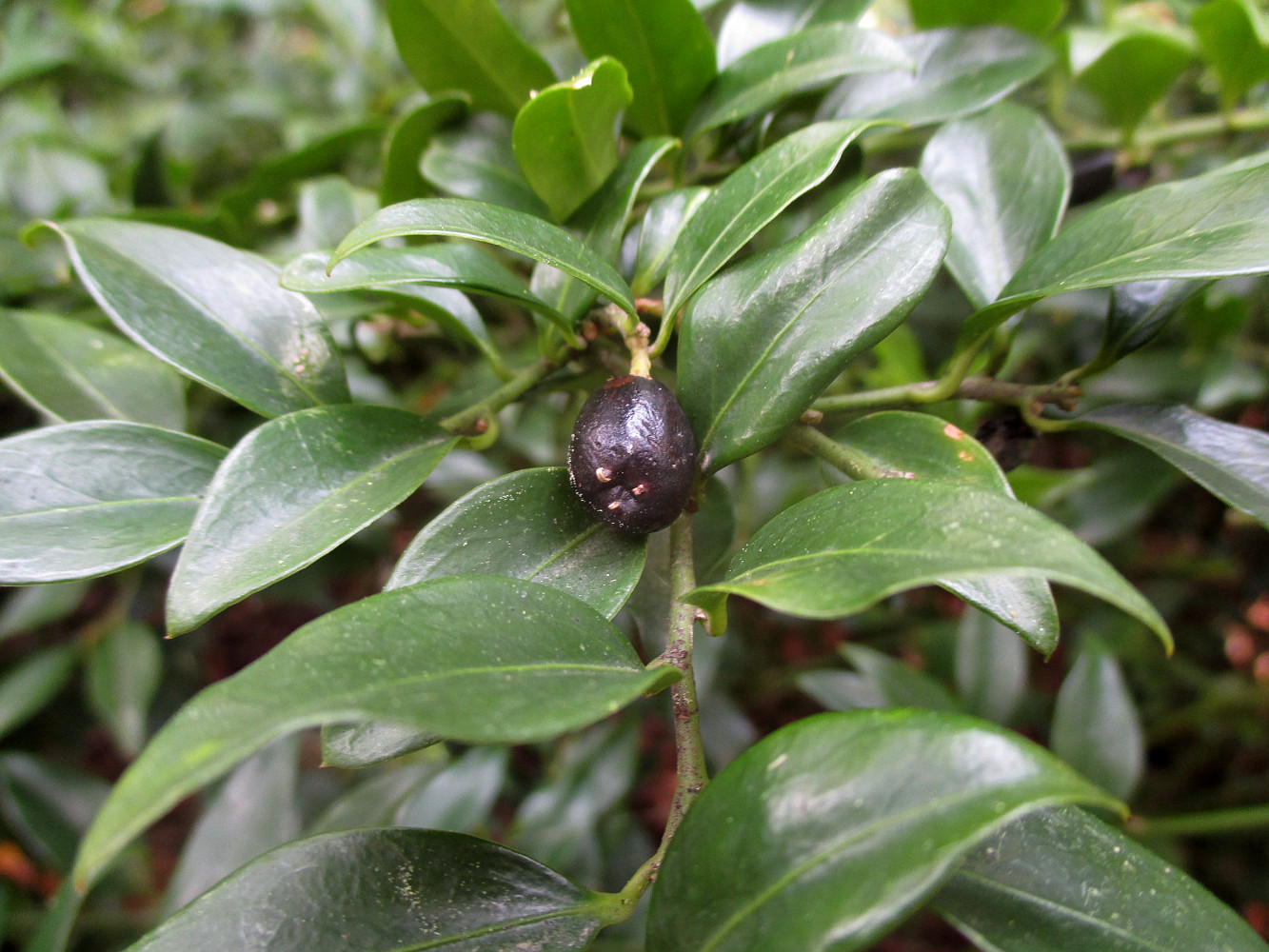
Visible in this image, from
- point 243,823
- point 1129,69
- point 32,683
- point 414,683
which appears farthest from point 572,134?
point 32,683

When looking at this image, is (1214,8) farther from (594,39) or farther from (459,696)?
(459,696)

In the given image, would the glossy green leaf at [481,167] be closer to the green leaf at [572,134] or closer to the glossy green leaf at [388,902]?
the green leaf at [572,134]

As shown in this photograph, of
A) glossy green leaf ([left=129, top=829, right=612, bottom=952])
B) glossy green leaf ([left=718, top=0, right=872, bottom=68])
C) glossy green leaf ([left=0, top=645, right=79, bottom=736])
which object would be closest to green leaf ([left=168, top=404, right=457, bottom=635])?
glossy green leaf ([left=129, top=829, right=612, bottom=952])

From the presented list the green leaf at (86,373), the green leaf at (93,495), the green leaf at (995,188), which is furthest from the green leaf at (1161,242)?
the green leaf at (86,373)

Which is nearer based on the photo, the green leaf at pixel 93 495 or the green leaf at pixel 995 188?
the green leaf at pixel 93 495

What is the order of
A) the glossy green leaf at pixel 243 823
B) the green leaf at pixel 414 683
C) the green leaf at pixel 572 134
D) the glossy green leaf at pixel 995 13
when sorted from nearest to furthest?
the green leaf at pixel 414 683 < the green leaf at pixel 572 134 < the glossy green leaf at pixel 995 13 < the glossy green leaf at pixel 243 823

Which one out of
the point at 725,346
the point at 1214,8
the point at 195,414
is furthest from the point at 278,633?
the point at 1214,8
